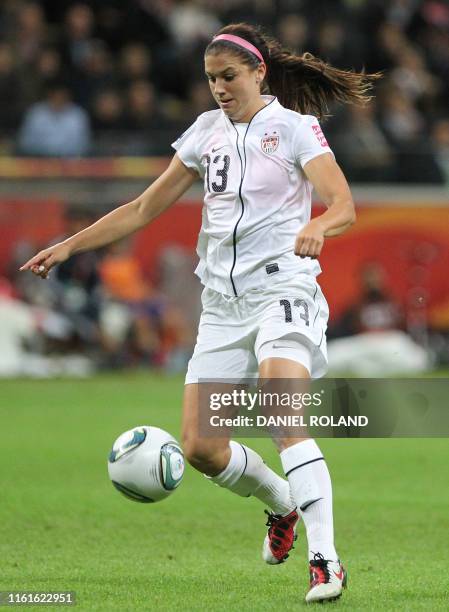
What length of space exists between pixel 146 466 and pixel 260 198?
1313 mm

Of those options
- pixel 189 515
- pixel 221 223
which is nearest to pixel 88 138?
pixel 189 515

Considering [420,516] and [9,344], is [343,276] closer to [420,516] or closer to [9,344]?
[9,344]

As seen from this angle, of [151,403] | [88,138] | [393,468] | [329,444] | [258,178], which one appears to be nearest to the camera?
[258,178]

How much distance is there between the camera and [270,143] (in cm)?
615

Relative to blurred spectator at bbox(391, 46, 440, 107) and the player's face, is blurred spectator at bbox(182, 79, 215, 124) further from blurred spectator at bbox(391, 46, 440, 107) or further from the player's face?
the player's face

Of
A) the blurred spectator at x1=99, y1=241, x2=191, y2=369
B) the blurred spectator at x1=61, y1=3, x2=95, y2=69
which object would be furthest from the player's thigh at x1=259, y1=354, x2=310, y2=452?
the blurred spectator at x1=61, y1=3, x2=95, y2=69

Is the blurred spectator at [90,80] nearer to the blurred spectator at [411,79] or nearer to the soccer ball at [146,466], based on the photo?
the blurred spectator at [411,79]

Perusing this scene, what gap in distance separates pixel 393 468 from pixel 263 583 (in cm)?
444

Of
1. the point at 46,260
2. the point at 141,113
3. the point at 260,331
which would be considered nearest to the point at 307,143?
the point at 260,331

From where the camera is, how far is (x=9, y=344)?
55.6 ft

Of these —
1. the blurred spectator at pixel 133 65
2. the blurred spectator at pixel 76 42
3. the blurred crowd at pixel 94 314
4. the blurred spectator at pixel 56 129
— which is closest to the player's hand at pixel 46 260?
the blurred crowd at pixel 94 314

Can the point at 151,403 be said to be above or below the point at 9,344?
below

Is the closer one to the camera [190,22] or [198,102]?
[198,102]

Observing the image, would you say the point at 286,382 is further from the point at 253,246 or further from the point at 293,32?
the point at 293,32
